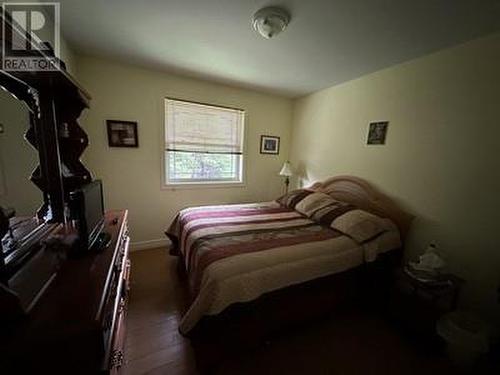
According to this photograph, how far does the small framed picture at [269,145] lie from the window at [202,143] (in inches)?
15.5

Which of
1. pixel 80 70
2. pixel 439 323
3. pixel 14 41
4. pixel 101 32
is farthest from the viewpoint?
pixel 80 70

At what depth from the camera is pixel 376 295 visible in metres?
2.03

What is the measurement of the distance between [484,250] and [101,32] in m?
3.68

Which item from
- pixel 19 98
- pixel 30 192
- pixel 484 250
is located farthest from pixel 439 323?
pixel 19 98

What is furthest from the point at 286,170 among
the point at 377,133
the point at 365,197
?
the point at 377,133

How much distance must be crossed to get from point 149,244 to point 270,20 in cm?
295

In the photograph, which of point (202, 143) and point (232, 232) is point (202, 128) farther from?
point (232, 232)

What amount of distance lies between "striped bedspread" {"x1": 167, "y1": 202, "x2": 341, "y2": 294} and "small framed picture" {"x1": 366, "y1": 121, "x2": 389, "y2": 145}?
120 centimetres

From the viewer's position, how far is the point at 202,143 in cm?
314

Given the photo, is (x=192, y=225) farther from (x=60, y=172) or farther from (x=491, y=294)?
(x=491, y=294)

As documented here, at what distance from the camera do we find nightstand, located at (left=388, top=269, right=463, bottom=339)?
5.18 ft

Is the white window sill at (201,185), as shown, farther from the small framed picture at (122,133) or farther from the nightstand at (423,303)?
the nightstand at (423,303)

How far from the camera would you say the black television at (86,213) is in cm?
110

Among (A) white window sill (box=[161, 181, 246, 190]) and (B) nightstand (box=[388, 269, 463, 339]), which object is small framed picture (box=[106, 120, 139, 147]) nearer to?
(A) white window sill (box=[161, 181, 246, 190])
